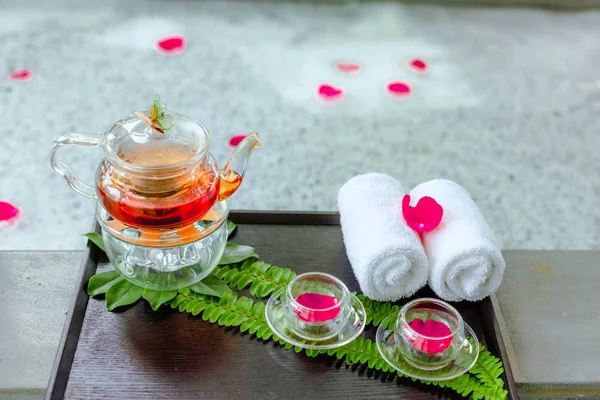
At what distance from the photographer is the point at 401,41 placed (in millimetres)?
2201

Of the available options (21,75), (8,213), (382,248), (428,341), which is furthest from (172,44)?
(428,341)

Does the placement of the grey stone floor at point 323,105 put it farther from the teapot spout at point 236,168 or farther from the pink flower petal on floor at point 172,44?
the teapot spout at point 236,168

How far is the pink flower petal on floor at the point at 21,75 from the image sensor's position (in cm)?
195

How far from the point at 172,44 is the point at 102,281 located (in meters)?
1.21

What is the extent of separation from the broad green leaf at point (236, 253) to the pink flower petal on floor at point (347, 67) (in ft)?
3.48

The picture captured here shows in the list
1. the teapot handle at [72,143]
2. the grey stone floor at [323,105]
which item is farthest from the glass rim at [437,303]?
the grey stone floor at [323,105]

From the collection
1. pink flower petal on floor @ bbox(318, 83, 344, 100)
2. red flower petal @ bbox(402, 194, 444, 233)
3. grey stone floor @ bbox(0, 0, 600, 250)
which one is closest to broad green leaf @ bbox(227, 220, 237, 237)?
red flower petal @ bbox(402, 194, 444, 233)

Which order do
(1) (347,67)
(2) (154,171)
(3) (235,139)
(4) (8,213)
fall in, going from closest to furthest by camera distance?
(2) (154,171)
(4) (8,213)
(3) (235,139)
(1) (347,67)

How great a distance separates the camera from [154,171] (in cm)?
93

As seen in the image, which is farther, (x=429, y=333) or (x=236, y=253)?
(x=236, y=253)

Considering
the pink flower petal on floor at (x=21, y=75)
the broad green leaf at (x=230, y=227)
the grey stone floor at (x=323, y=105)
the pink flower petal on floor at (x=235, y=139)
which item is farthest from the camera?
the pink flower petal on floor at (x=21, y=75)

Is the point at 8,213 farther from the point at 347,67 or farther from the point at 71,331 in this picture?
the point at 347,67

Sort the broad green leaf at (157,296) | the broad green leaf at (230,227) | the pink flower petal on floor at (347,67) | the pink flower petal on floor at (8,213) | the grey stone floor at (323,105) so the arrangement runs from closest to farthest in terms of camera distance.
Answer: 1. the broad green leaf at (157,296)
2. the broad green leaf at (230,227)
3. the pink flower petal on floor at (8,213)
4. the grey stone floor at (323,105)
5. the pink flower petal on floor at (347,67)

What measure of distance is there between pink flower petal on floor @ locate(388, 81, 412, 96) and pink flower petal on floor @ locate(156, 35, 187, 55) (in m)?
0.60
